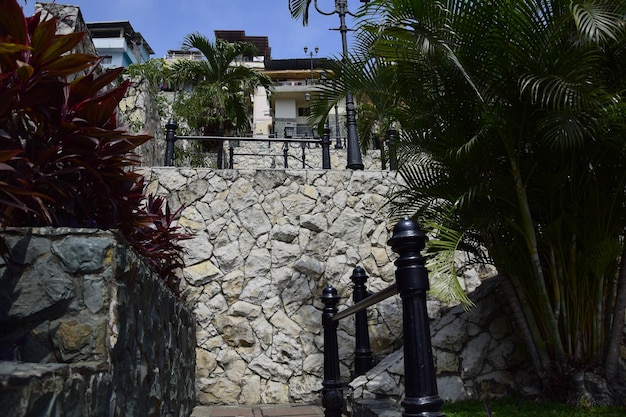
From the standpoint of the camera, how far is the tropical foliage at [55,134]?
1714 millimetres

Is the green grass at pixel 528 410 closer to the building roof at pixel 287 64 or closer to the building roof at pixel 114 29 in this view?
the building roof at pixel 287 64

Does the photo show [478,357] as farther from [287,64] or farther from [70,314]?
[287,64]

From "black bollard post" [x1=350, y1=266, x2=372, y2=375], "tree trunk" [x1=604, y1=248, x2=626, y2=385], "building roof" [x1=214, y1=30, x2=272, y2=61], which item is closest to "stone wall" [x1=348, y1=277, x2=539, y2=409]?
"black bollard post" [x1=350, y1=266, x2=372, y2=375]

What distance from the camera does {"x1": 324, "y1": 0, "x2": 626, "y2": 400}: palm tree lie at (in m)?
4.46

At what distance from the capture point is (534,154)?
16.6 ft

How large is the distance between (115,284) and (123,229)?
1.80 ft

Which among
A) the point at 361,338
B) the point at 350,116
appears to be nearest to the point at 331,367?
the point at 361,338

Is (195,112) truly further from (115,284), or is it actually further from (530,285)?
(115,284)

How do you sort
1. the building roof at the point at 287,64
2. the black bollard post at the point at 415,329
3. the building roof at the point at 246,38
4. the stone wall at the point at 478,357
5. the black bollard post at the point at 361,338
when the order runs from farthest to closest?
the building roof at the point at 246,38
the building roof at the point at 287,64
the black bollard post at the point at 361,338
the stone wall at the point at 478,357
the black bollard post at the point at 415,329

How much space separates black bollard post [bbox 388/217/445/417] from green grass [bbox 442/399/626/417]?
256 cm

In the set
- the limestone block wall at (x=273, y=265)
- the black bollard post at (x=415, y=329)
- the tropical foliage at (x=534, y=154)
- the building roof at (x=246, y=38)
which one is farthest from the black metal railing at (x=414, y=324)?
the building roof at (x=246, y=38)

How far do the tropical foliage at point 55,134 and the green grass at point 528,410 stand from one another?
11.1ft

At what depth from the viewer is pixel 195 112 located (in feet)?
45.2

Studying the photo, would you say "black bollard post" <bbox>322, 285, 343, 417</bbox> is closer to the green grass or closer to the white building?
the green grass
